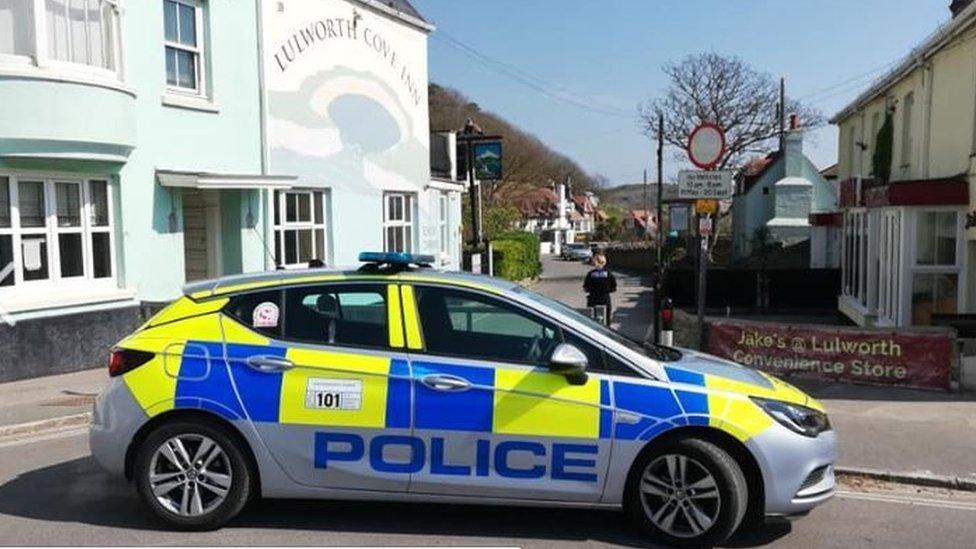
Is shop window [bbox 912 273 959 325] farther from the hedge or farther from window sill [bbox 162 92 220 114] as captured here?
the hedge

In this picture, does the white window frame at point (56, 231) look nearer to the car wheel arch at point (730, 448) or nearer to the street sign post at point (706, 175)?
the street sign post at point (706, 175)

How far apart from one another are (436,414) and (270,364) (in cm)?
103

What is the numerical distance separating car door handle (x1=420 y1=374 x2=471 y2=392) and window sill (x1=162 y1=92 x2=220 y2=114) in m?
9.26

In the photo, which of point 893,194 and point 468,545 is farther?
point 893,194

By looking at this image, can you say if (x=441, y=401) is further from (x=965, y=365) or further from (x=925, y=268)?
(x=925, y=268)

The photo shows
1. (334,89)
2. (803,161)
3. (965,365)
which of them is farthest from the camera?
(803,161)

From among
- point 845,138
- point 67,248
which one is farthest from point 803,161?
point 67,248

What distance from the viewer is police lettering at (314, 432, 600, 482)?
188 inches

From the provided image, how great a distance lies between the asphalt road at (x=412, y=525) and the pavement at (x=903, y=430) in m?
0.66

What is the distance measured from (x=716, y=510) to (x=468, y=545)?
4.64 ft

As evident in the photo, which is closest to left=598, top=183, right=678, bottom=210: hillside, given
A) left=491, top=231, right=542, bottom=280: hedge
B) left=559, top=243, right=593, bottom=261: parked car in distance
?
left=559, top=243, right=593, bottom=261: parked car in distance

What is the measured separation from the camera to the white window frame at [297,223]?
15.0 m

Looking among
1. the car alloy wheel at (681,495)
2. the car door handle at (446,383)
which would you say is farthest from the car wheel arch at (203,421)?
the car alloy wheel at (681,495)

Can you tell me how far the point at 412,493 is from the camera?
4887mm
